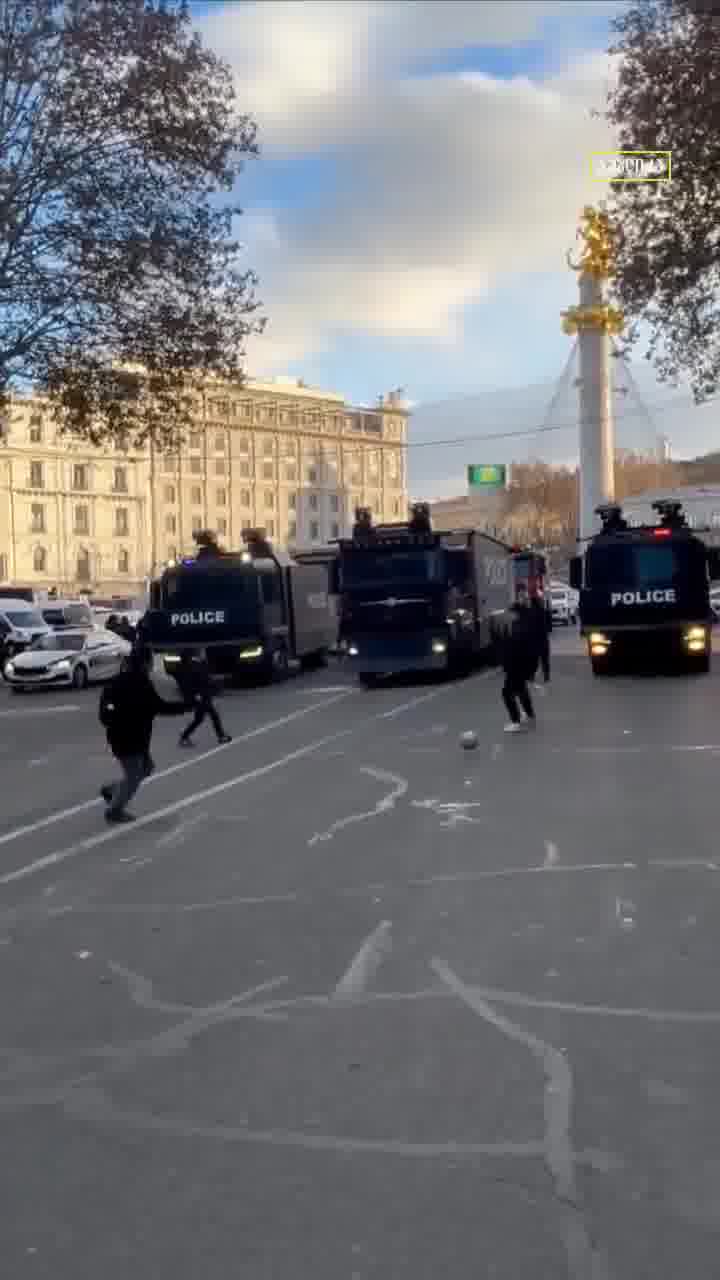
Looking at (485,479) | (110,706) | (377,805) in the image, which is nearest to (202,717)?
(377,805)

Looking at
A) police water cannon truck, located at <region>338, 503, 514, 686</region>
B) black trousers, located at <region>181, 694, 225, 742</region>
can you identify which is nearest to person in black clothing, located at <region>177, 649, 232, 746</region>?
black trousers, located at <region>181, 694, 225, 742</region>

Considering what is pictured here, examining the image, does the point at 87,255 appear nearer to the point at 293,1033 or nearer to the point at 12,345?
the point at 12,345

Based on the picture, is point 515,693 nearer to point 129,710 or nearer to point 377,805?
point 377,805

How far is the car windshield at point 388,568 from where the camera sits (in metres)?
30.2

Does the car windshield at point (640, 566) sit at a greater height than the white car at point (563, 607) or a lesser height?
greater

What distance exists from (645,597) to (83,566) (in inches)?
2892

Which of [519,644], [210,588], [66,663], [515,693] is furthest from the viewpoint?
[66,663]

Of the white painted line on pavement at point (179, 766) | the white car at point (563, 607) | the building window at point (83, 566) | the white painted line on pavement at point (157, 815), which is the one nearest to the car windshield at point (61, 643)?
the white painted line on pavement at point (179, 766)

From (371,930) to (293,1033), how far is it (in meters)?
2.03

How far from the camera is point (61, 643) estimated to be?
113 ft

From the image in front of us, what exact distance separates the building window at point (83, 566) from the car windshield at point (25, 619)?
173ft

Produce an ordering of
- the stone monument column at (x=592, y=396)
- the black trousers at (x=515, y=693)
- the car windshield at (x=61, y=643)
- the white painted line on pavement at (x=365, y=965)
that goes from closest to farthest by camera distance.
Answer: the white painted line on pavement at (x=365, y=965)
the black trousers at (x=515, y=693)
the car windshield at (x=61, y=643)
the stone monument column at (x=592, y=396)

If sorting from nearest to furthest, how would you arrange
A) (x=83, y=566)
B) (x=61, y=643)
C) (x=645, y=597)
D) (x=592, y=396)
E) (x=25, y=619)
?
(x=645, y=597)
(x=61, y=643)
(x=25, y=619)
(x=592, y=396)
(x=83, y=566)

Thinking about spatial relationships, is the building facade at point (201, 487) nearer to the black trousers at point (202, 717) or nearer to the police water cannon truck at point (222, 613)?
the police water cannon truck at point (222, 613)
